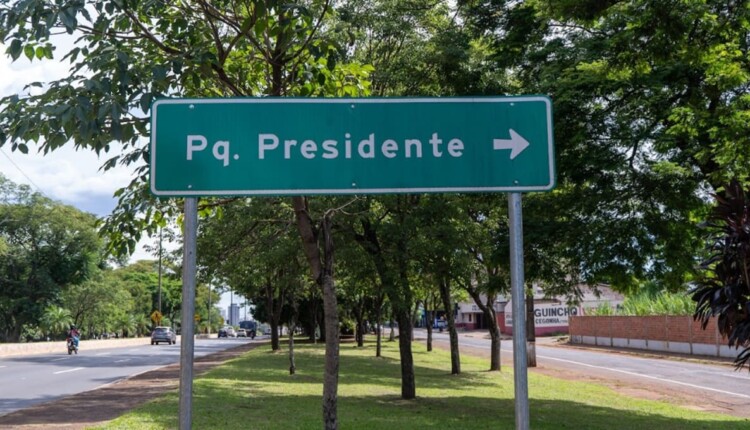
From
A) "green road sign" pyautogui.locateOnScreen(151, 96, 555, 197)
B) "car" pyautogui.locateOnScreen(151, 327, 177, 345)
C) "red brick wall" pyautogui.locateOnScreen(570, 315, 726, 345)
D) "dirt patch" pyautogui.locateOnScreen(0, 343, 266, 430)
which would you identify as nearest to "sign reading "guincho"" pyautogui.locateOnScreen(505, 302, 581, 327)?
"red brick wall" pyautogui.locateOnScreen(570, 315, 726, 345)

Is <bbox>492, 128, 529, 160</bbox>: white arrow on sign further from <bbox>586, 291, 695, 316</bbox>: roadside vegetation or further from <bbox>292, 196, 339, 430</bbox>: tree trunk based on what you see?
<bbox>586, 291, 695, 316</bbox>: roadside vegetation

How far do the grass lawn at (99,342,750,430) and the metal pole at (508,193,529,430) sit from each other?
31.2ft

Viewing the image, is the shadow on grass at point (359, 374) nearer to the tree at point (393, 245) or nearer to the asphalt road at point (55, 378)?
the asphalt road at point (55, 378)

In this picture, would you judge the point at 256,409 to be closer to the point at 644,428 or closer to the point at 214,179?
the point at 644,428

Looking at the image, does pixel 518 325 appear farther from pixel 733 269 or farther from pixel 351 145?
pixel 733 269

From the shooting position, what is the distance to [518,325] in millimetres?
3143

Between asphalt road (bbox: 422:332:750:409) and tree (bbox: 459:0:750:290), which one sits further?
asphalt road (bbox: 422:332:750:409)

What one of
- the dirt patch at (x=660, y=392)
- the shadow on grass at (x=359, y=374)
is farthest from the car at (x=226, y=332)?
the dirt patch at (x=660, y=392)

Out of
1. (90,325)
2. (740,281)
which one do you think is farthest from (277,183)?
(90,325)

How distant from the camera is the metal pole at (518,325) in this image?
120 inches

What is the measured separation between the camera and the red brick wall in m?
37.0

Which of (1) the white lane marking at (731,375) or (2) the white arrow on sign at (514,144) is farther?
(1) the white lane marking at (731,375)

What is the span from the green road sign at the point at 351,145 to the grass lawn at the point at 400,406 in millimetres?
9326

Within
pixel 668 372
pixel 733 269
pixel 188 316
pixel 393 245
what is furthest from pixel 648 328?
pixel 188 316
